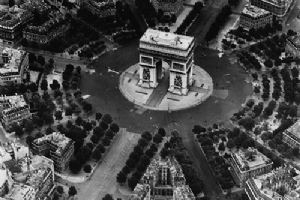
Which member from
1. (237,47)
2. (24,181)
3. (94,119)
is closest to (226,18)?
(237,47)

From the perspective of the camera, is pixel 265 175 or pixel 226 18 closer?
pixel 265 175

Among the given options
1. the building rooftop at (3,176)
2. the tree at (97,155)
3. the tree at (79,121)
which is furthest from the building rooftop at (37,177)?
the tree at (79,121)

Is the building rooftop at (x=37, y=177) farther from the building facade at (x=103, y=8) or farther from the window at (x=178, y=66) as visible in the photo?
the building facade at (x=103, y=8)

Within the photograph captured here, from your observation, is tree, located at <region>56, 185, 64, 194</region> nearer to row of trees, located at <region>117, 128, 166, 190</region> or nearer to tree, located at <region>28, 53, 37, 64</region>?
row of trees, located at <region>117, 128, 166, 190</region>

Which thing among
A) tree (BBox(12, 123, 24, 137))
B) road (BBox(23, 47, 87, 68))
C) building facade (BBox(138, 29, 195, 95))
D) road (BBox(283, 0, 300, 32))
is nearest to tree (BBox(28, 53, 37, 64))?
road (BBox(23, 47, 87, 68))

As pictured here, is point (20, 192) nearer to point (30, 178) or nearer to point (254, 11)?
point (30, 178)

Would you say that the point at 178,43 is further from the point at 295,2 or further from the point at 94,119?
the point at 295,2
